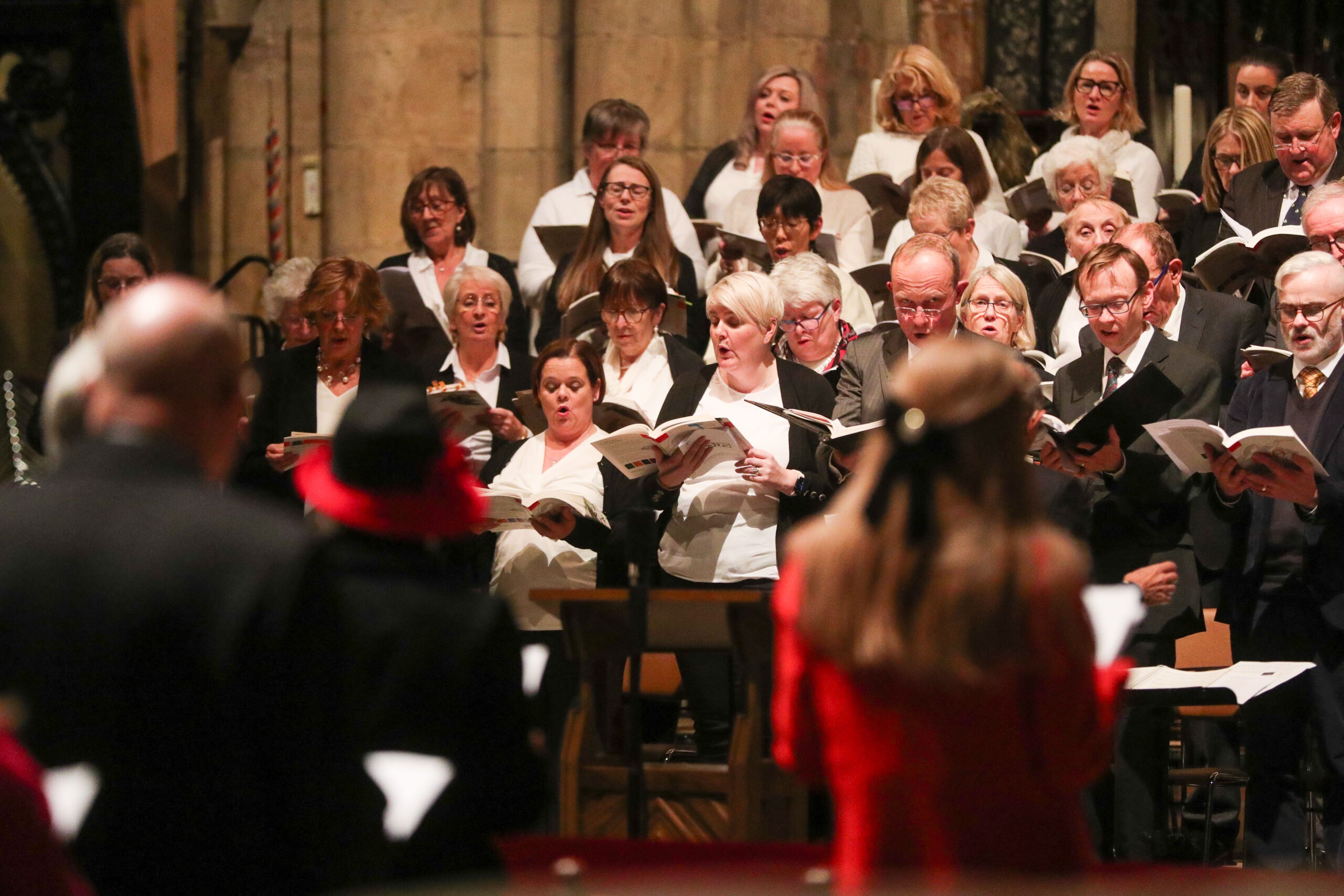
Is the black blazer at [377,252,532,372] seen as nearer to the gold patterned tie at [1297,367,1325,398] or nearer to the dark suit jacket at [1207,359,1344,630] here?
the dark suit jacket at [1207,359,1344,630]

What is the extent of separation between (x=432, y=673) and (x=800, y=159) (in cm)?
539

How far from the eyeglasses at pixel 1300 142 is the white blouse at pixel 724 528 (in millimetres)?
2505

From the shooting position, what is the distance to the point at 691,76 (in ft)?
34.1

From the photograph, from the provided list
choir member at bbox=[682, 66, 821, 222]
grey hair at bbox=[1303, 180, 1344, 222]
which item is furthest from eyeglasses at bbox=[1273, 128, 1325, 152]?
choir member at bbox=[682, 66, 821, 222]

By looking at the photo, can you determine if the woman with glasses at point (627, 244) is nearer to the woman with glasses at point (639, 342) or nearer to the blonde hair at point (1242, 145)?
the woman with glasses at point (639, 342)

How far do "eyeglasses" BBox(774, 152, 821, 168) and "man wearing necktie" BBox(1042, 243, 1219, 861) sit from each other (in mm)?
2012

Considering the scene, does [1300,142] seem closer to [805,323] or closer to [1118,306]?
[1118,306]

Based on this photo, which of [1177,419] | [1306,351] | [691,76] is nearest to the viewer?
[1177,419]

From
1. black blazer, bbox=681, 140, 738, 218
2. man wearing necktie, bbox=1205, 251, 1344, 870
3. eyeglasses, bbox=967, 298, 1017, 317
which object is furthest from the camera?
black blazer, bbox=681, 140, 738, 218

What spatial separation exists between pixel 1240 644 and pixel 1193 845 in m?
0.84

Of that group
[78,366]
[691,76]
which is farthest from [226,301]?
[78,366]

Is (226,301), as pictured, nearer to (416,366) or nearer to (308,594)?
(416,366)

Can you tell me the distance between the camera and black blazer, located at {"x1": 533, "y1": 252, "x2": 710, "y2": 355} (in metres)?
7.84

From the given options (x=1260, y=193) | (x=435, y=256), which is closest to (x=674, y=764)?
(x=435, y=256)
